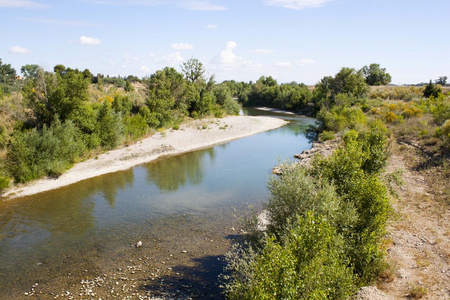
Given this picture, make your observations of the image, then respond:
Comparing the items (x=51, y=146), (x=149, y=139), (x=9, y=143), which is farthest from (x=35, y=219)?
(x=149, y=139)

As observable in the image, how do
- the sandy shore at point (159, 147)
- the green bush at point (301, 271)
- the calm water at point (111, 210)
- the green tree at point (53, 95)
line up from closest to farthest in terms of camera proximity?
the green bush at point (301, 271)
the calm water at point (111, 210)
the sandy shore at point (159, 147)
the green tree at point (53, 95)

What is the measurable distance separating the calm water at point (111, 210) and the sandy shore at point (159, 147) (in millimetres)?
1144

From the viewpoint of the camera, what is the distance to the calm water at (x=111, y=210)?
12.4 metres

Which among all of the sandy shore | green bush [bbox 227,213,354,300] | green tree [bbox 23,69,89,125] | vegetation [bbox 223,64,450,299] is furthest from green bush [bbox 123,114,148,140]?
green bush [bbox 227,213,354,300]

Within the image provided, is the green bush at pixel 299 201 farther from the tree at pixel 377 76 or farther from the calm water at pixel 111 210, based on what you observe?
the tree at pixel 377 76

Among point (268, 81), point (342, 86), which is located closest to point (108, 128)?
point (342, 86)

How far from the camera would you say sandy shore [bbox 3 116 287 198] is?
2083cm

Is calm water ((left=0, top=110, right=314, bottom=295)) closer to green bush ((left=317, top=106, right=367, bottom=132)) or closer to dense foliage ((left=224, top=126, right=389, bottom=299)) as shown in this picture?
dense foliage ((left=224, top=126, right=389, bottom=299))

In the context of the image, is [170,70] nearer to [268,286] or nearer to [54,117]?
[54,117]

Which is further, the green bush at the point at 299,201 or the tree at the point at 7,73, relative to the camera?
the tree at the point at 7,73

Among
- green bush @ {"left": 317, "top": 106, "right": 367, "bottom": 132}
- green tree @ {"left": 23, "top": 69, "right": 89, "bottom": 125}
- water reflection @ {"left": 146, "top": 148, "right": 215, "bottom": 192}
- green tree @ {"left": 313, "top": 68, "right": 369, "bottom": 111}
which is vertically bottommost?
water reflection @ {"left": 146, "top": 148, "right": 215, "bottom": 192}

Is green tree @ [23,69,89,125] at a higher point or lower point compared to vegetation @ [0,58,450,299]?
higher

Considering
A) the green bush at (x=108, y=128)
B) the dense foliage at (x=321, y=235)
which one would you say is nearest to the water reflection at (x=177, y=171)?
the green bush at (x=108, y=128)

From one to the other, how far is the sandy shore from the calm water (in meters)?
1.14
